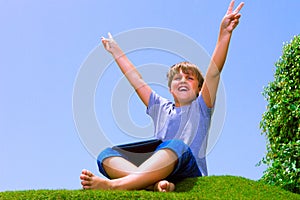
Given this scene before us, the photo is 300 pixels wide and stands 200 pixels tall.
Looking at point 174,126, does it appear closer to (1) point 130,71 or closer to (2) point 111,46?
(1) point 130,71

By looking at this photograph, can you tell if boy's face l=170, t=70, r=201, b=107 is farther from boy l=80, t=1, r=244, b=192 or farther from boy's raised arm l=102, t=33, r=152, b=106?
boy's raised arm l=102, t=33, r=152, b=106

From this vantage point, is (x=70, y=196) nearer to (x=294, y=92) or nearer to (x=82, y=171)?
(x=82, y=171)

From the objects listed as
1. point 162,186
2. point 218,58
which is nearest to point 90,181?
point 162,186

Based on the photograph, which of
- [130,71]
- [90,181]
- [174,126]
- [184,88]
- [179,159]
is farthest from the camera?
[130,71]

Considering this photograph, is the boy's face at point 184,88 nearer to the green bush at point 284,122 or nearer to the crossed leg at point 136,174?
the crossed leg at point 136,174

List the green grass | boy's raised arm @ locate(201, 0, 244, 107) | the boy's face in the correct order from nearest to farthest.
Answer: the green grass → boy's raised arm @ locate(201, 0, 244, 107) → the boy's face

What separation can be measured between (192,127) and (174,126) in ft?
0.59

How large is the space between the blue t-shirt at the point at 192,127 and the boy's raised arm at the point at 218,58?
0.30 feet

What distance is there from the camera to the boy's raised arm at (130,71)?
16.4ft

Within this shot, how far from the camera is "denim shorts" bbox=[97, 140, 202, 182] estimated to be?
3.90m

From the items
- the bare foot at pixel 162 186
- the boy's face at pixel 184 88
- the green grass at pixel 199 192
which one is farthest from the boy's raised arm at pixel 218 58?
the bare foot at pixel 162 186

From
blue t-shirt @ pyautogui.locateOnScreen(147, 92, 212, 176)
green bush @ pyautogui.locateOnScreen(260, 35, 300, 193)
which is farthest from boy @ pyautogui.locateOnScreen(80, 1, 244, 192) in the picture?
green bush @ pyautogui.locateOnScreen(260, 35, 300, 193)

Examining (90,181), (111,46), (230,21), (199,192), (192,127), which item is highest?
(111,46)

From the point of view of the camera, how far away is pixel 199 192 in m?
3.95
